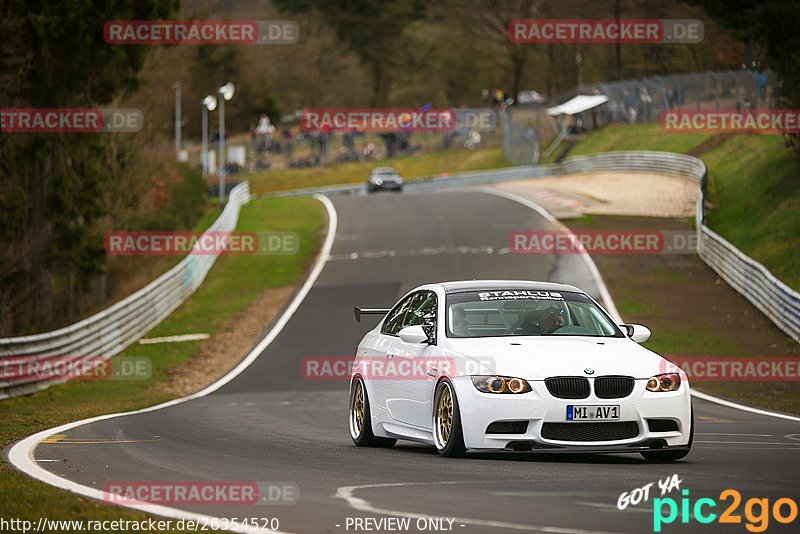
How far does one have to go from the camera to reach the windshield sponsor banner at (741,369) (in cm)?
2156

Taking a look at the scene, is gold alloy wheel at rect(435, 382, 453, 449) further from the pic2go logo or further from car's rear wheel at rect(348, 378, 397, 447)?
the pic2go logo

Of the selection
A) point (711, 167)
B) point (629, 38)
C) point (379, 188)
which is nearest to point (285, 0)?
point (629, 38)

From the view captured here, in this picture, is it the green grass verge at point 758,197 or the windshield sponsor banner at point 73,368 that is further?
the green grass verge at point 758,197

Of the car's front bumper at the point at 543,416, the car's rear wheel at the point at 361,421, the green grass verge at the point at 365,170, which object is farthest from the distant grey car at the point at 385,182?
the car's front bumper at the point at 543,416

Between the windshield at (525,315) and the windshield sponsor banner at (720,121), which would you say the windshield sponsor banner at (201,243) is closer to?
the windshield sponsor banner at (720,121)

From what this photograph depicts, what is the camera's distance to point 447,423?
10156 mm

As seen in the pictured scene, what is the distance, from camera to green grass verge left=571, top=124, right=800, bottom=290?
34.2 metres

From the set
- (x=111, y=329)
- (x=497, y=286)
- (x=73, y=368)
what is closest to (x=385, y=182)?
(x=111, y=329)

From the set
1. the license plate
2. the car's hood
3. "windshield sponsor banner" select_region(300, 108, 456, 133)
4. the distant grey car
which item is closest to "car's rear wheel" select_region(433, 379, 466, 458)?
the car's hood

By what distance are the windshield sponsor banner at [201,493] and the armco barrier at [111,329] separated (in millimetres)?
12657

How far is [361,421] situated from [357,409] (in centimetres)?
23

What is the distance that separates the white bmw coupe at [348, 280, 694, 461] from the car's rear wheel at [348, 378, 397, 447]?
9.7 inches

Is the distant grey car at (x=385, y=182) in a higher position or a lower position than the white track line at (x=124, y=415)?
higher

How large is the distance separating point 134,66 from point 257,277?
842cm
